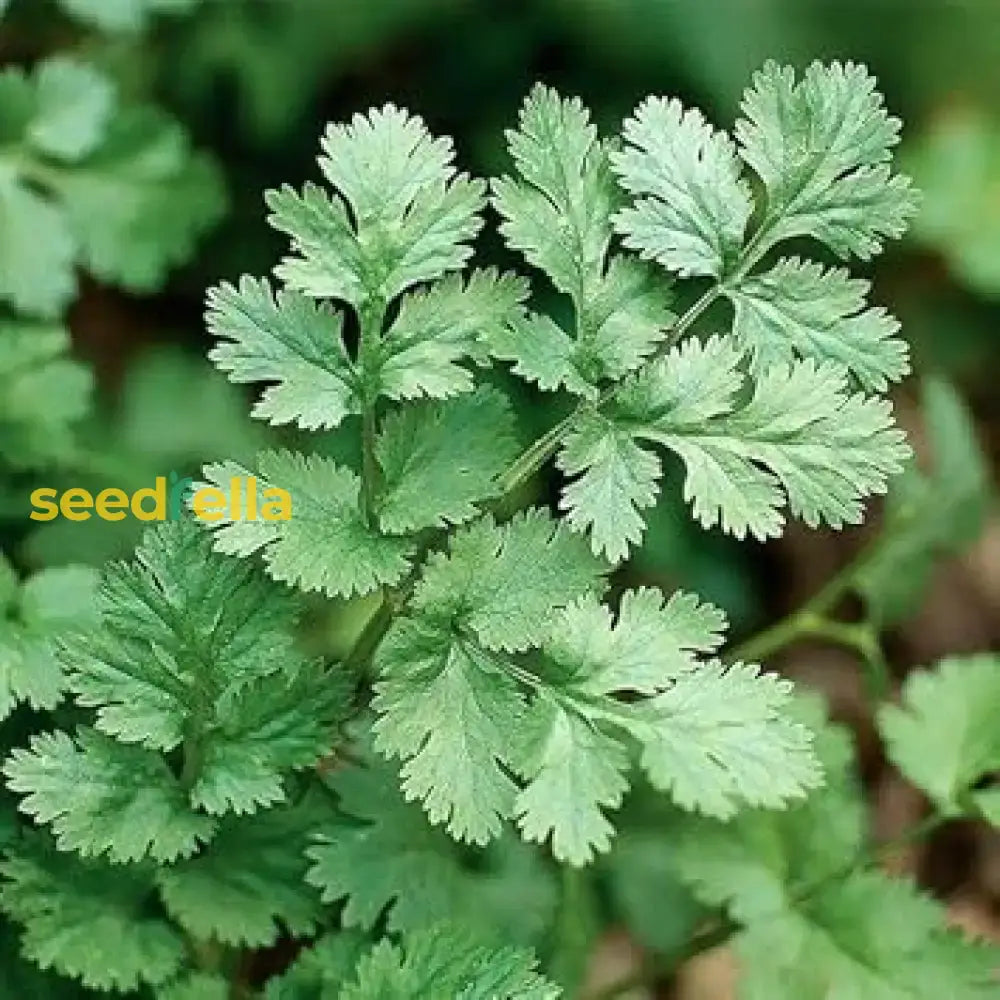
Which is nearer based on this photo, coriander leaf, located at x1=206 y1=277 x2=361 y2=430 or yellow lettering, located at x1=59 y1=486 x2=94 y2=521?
coriander leaf, located at x1=206 y1=277 x2=361 y2=430

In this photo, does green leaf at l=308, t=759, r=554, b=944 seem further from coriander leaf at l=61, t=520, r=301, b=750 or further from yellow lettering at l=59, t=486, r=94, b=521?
yellow lettering at l=59, t=486, r=94, b=521

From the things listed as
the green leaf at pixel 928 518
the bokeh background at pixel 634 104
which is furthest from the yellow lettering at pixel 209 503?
the bokeh background at pixel 634 104

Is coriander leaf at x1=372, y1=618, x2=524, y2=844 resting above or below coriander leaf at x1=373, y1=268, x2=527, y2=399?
below

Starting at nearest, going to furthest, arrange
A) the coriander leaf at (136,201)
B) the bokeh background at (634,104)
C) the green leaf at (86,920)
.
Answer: the green leaf at (86,920) → the coriander leaf at (136,201) → the bokeh background at (634,104)

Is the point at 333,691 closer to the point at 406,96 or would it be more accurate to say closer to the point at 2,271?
the point at 2,271

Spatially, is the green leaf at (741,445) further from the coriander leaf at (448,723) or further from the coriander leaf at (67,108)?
the coriander leaf at (67,108)

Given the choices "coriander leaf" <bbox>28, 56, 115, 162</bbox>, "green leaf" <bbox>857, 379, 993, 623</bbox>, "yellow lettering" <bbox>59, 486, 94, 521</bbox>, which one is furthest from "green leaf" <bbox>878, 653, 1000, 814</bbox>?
"coriander leaf" <bbox>28, 56, 115, 162</bbox>

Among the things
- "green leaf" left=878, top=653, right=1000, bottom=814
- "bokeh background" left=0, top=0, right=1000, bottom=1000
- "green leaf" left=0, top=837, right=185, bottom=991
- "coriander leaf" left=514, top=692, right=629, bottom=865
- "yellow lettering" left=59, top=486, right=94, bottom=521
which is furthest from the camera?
"bokeh background" left=0, top=0, right=1000, bottom=1000

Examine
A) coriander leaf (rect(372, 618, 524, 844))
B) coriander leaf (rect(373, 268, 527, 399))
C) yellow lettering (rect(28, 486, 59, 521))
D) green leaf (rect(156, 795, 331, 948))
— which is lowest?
green leaf (rect(156, 795, 331, 948))

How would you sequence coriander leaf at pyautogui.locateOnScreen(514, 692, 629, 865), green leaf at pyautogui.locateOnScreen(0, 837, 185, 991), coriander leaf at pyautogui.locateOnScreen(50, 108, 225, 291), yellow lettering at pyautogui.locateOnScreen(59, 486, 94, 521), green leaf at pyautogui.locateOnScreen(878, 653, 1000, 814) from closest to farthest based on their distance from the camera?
coriander leaf at pyautogui.locateOnScreen(514, 692, 629, 865)
green leaf at pyautogui.locateOnScreen(0, 837, 185, 991)
green leaf at pyautogui.locateOnScreen(878, 653, 1000, 814)
yellow lettering at pyautogui.locateOnScreen(59, 486, 94, 521)
coriander leaf at pyautogui.locateOnScreen(50, 108, 225, 291)
